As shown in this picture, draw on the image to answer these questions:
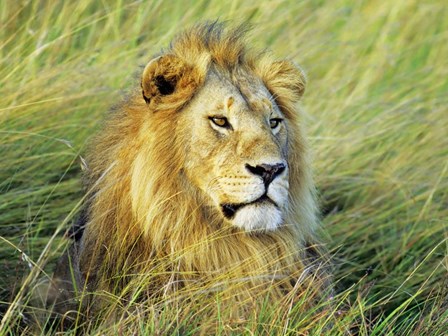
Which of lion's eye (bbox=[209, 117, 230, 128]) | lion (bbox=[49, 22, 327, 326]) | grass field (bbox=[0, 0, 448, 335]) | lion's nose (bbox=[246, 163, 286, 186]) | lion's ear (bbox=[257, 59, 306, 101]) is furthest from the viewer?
grass field (bbox=[0, 0, 448, 335])

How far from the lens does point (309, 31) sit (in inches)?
285

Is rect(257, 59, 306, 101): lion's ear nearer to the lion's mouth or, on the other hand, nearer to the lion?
the lion

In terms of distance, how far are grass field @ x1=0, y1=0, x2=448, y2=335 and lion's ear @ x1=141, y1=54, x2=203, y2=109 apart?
1.56ft

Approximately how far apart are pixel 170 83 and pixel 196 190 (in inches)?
18.6

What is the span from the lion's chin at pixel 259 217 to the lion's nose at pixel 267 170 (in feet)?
0.33

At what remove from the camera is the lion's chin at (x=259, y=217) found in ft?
13.0

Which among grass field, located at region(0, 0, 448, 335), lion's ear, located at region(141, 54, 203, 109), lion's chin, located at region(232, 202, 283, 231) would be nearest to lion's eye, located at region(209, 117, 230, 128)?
lion's ear, located at region(141, 54, 203, 109)

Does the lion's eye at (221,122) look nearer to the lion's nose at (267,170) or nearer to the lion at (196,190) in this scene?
the lion at (196,190)

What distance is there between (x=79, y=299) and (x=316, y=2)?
4400 millimetres

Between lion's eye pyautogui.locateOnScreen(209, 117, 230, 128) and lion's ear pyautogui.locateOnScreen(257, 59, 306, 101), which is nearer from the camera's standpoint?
lion's eye pyautogui.locateOnScreen(209, 117, 230, 128)

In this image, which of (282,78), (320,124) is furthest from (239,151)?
(320,124)

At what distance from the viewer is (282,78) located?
180 inches

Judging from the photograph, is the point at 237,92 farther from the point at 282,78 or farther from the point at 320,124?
the point at 320,124

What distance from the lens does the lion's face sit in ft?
13.0
